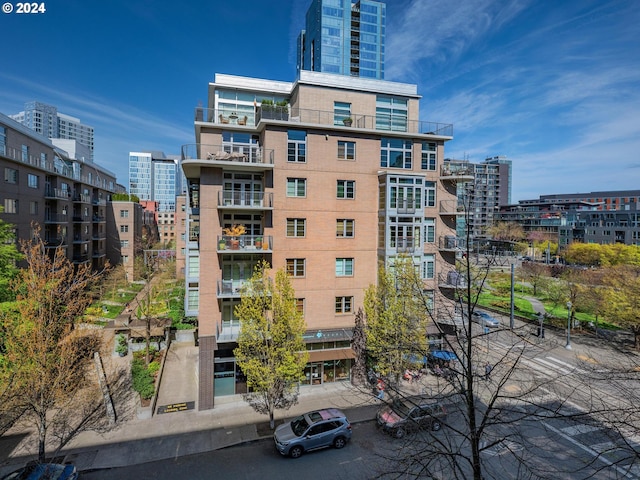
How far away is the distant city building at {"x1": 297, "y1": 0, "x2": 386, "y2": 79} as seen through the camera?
62.7 m

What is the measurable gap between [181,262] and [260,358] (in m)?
28.7

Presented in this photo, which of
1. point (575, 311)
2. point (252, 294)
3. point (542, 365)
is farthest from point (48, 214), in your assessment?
point (575, 311)

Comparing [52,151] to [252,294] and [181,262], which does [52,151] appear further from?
[252,294]

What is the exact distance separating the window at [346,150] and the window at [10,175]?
31.6 metres

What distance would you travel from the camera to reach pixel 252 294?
18.0 meters

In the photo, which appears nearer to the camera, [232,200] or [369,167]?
[232,200]

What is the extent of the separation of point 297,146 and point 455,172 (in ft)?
34.7

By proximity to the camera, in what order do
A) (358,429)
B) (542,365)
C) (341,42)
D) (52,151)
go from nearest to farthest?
1. (358,429)
2. (542,365)
3. (52,151)
4. (341,42)

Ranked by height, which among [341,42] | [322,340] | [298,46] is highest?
[298,46]

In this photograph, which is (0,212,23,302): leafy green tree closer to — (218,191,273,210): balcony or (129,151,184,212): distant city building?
(218,191,273,210): balcony

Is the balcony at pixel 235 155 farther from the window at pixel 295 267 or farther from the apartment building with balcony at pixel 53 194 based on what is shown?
the apartment building with balcony at pixel 53 194

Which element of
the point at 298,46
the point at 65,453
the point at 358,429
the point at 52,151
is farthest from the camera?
the point at 298,46

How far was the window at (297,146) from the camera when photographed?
20444 mm

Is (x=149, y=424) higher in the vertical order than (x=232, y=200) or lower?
lower
